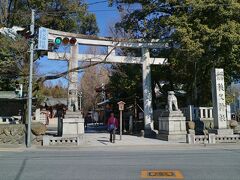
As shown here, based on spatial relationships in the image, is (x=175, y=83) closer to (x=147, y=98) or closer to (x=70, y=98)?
(x=147, y=98)

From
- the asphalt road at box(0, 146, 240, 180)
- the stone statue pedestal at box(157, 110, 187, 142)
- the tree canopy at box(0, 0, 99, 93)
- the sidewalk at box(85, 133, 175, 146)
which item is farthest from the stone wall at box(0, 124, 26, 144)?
the asphalt road at box(0, 146, 240, 180)

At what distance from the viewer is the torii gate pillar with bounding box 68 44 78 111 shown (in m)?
25.7

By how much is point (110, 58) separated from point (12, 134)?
990 cm

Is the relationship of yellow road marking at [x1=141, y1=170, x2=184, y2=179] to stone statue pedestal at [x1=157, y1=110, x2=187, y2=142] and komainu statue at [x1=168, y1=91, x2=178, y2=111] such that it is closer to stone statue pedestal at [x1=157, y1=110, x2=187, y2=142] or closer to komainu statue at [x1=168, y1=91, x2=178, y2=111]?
stone statue pedestal at [x1=157, y1=110, x2=187, y2=142]

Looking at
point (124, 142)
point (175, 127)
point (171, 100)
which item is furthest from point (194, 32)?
point (124, 142)

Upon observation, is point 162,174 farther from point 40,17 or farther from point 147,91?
point 40,17

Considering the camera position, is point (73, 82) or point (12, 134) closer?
point (12, 134)

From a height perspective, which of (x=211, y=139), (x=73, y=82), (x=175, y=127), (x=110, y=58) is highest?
(x=110, y=58)

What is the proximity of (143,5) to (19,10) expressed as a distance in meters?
11.7

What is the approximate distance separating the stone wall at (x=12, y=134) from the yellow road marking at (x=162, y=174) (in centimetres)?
1345

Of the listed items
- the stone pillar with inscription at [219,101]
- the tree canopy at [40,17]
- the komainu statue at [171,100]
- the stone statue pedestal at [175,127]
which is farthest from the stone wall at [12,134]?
the stone pillar with inscription at [219,101]

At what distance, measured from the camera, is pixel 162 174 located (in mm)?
10461

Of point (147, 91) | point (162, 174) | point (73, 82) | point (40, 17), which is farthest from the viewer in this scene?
point (40, 17)

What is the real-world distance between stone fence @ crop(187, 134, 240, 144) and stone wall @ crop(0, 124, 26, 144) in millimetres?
9859
